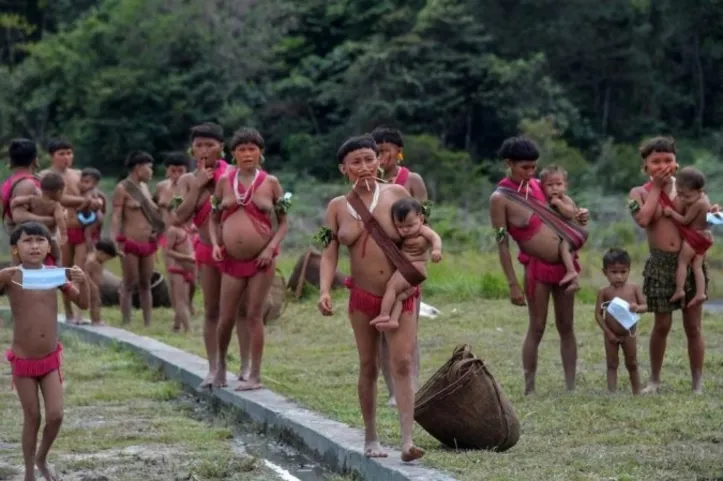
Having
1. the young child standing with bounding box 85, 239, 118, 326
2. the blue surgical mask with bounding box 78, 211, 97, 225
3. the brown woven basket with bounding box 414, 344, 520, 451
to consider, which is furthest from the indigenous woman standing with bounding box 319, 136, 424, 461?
the blue surgical mask with bounding box 78, 211, 97, 225

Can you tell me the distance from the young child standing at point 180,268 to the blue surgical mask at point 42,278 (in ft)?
24.1

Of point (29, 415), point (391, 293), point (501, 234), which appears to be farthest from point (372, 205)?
point (501, 234)

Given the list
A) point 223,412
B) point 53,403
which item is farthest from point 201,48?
point 53,403

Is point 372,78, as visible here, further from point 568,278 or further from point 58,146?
point 568,278

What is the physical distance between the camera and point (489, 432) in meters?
7.38

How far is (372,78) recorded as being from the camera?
1495 inches

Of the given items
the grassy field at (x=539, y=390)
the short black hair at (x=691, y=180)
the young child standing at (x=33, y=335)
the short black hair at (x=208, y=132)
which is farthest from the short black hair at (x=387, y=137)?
the young child standing at (x=33, y=335)

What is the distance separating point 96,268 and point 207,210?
5.60 metres

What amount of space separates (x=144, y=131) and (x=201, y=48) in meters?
2.86

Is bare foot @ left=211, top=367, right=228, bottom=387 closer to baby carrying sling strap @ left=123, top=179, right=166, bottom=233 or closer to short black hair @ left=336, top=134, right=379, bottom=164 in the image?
short black hair @ left=336, top=134, right=379, bottom=164

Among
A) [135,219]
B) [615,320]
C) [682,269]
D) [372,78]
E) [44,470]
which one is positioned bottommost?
[44,470]

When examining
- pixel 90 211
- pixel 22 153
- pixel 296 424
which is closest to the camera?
pixel 296 424

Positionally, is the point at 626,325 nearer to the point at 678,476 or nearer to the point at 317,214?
the point at 678,476

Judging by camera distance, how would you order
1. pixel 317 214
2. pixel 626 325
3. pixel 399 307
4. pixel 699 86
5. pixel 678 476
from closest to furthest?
pixel 678 476
pixel 399 307
pixel 626 325
pixel 317 214
pixel 699 86
